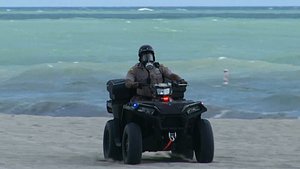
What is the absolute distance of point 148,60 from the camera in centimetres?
1098

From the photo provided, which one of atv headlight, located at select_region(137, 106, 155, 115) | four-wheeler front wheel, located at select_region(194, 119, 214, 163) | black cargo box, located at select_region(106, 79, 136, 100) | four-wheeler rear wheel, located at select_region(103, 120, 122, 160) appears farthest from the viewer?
four-wheeler rear wheel, located at select_region(103, 120, 122, 160)

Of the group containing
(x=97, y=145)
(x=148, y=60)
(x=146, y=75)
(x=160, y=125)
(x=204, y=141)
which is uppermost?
(x=148, y=60)

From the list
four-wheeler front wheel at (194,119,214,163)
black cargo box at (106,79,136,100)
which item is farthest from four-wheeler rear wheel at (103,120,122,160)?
four-wheeler front wheel at (194,119,214,163)

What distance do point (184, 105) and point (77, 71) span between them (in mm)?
23410

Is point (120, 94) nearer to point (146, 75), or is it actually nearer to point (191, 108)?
point (146, 75)

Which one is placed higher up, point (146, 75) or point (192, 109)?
point (146, 75)

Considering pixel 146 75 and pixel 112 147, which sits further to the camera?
pixel 112 147

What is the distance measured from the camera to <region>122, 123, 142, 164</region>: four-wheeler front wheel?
34.3ft

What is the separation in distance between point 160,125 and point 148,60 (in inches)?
41.7

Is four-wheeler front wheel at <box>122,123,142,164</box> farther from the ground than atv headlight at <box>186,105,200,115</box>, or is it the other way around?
atv headlight at <box>186,105,200,115</box>

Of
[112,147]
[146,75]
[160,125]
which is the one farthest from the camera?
[112,147]

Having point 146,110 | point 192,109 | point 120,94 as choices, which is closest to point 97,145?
point 120,94

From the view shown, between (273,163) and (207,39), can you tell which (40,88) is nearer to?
(273,163)

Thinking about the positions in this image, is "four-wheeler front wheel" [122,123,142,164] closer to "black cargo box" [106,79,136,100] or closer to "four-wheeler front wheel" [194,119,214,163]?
"black cargo box" [106,79,136,100]
